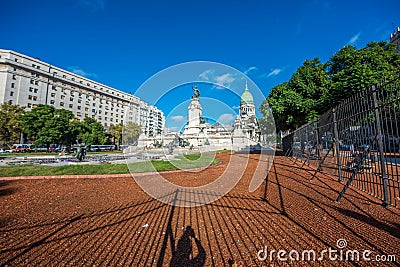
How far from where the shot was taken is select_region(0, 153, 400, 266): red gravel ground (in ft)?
9.00

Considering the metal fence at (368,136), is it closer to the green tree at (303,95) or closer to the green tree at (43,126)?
the green tree at (303,95)

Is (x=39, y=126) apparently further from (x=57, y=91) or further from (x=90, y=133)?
(x=57, y=91)

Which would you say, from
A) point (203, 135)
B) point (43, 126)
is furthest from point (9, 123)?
point (203, 135)

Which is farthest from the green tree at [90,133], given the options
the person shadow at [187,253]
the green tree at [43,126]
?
the person shadow at [187,253]

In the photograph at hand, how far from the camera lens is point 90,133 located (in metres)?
42.0

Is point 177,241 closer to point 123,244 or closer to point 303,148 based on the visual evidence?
point 123,244

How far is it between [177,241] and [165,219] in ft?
3.40

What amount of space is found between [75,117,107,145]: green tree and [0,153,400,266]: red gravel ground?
124 ft

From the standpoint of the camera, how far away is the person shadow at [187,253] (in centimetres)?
260

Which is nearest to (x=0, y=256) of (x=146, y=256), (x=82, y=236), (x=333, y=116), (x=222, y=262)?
(x=82, y=236)

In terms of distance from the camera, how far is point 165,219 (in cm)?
414

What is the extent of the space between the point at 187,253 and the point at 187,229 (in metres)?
0.78

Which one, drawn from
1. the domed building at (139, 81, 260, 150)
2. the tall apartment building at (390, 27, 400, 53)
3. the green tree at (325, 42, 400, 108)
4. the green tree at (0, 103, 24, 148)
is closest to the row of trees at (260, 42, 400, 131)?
the green tree at (325, 42, 400, 108)

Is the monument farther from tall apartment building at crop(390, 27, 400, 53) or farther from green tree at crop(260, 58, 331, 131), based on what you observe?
tall apartment building at crop(390, 27, 400, 53)
